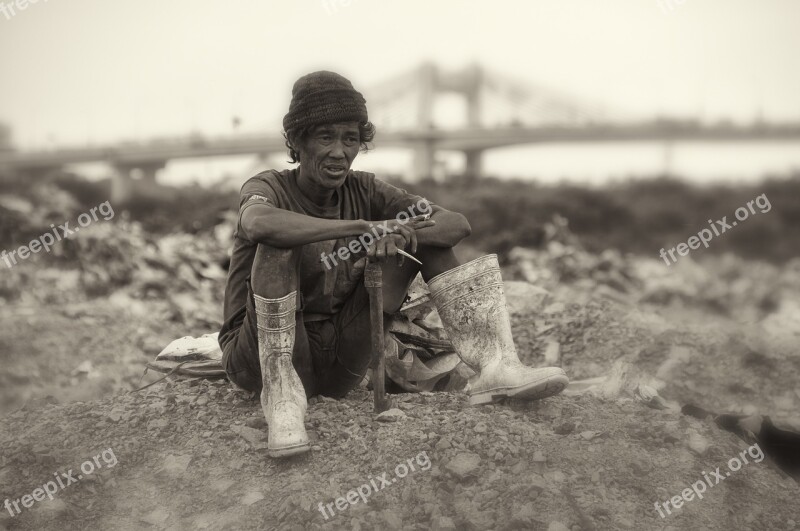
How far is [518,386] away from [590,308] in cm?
276

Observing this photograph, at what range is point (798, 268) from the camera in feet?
39.7

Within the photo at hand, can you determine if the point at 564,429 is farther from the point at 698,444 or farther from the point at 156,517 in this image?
the point at 156,517

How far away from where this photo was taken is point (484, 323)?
11.1 feet

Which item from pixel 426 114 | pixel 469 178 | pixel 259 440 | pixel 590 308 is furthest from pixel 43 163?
pixel 259 440

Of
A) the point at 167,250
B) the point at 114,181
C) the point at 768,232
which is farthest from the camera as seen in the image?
the point at 114,181

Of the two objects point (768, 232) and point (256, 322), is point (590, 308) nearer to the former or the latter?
point (256, 322)

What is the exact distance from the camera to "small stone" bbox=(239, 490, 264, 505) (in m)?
3.15

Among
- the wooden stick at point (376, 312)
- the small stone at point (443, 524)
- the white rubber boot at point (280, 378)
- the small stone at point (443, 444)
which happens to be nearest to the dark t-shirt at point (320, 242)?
the wooden stick at point (376, 312)

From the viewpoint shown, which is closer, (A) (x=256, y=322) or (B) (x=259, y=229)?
(B) (x=259, y=229)

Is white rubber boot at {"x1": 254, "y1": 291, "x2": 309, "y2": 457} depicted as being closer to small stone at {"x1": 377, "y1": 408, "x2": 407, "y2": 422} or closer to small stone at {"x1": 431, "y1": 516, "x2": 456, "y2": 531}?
small stone at {"x1": 377, "y1": 408, "x2": 407, "y2": 422}

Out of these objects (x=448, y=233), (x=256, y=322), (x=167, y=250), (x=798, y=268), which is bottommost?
(x=798, y=268)

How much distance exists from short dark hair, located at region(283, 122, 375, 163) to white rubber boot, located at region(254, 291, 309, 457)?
71 centimetres

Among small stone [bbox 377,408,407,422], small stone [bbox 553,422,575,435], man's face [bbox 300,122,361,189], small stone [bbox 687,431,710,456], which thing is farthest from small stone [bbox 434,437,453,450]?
man's face [bbox 300,122,361,189]

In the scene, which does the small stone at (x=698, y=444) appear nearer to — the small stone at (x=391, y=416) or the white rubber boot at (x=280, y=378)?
the small stone at (x=391, y=416)
